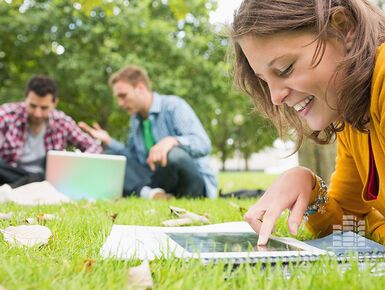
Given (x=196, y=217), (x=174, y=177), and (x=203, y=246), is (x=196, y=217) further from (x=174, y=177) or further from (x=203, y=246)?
(x=174, y=177)

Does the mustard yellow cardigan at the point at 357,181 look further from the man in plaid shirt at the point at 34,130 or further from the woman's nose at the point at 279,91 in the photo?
the man in plaid shirt at the point at 34,130

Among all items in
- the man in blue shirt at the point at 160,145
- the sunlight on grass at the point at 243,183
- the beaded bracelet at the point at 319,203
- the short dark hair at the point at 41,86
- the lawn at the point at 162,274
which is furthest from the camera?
the sunlight on grass at the point at 243,183

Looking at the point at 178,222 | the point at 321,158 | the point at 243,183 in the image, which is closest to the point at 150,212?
the point at 178,222

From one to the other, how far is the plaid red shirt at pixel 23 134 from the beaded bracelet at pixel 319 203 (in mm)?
3239

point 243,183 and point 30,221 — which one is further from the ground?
point 243,183

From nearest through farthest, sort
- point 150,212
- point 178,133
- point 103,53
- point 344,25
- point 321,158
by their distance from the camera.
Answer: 1. point 344,25
2. point 150,212
3. point 321,158
4. point 178,133
5. point 103,53

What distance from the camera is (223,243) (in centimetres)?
139

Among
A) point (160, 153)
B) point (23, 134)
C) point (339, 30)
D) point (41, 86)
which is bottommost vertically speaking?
point (160, 153)

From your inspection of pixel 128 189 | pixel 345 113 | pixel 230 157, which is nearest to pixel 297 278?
pixel 345 113

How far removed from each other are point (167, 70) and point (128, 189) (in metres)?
8.62

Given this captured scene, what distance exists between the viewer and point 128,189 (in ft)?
13.3

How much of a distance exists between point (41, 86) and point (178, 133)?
4.41 feet

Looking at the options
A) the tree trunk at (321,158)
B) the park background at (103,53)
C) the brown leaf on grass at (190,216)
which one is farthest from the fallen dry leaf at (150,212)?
the park background at (103,53)

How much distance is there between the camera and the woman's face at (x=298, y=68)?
Result: 4.53ft
